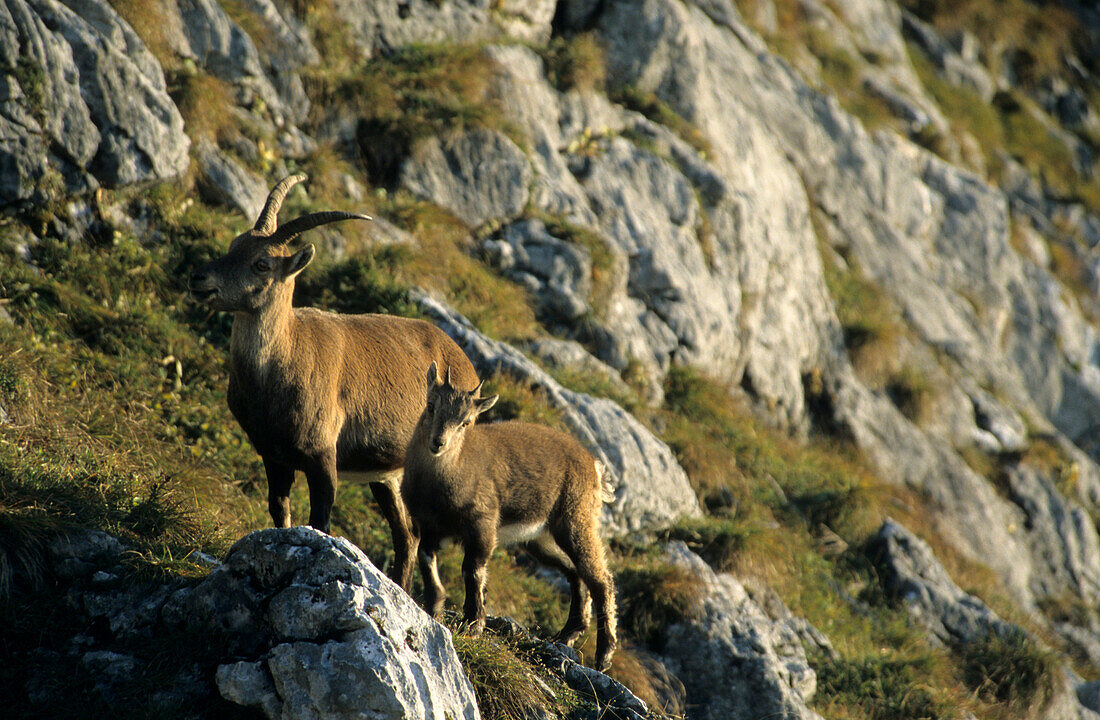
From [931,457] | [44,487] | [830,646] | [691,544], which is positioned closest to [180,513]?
[44,487]

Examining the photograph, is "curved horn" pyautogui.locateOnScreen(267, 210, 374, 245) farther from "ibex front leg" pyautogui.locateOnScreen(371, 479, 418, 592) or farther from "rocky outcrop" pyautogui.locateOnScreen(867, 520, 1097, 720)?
"rocky outcrop" pyautogui.locateOnScreen(867, 520, 1097, 720)

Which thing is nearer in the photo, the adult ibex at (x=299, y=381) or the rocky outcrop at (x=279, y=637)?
the rocky outcrop at (x=279, y=637)

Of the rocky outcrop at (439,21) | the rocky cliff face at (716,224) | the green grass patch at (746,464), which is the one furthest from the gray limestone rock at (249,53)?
the green grass patch at (746,464)

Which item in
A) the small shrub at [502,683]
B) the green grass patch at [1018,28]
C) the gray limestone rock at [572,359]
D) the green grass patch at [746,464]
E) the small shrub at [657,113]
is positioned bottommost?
the green grass patch at [746,464]

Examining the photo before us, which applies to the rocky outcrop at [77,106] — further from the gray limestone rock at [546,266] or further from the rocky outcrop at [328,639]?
Answer: the rocky outcrop at [328,639]

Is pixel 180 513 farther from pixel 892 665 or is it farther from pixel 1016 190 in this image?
pixel 1016 190

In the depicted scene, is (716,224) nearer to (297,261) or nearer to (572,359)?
(572,359)

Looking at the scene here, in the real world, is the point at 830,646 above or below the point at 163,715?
below

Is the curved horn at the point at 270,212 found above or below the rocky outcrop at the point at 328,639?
above

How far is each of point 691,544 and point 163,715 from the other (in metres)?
6.42

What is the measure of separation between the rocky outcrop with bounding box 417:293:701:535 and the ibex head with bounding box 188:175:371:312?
3447mm

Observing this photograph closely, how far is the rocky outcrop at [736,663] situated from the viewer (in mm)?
8117

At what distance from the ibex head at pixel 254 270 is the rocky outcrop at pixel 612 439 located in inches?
136

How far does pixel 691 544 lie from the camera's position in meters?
9.95
